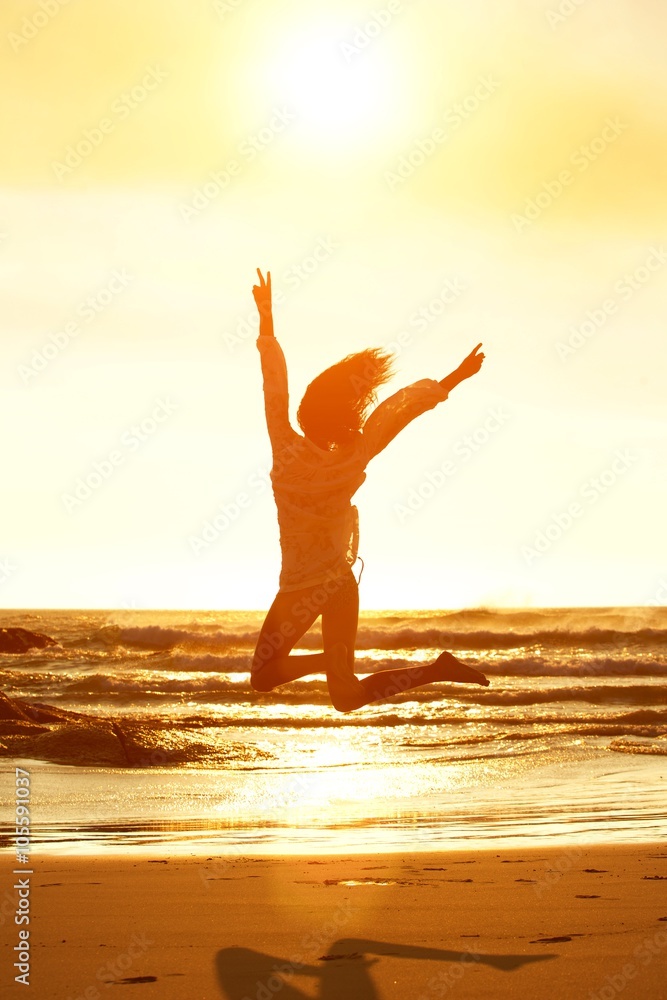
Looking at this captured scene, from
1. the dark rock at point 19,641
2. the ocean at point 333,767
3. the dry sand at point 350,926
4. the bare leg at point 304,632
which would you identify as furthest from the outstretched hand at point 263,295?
the dark rock at point 19,641

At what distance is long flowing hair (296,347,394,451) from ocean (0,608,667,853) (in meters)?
2.80

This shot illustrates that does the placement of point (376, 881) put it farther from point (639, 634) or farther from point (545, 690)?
point (639, 634)

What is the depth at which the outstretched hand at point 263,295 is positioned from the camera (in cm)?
580

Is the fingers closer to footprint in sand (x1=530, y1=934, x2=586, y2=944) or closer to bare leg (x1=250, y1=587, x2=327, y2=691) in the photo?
bare leg (x1=250, y1=587, x2=327, y2=691)

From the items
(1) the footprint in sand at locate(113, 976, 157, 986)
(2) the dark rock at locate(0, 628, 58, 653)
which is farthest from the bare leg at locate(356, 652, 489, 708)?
(2) the dark rock at locate(0, 628, 58, 653)

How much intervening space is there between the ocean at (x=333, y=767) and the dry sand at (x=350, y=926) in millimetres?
793

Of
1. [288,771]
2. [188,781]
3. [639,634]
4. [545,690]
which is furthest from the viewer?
[639,634]

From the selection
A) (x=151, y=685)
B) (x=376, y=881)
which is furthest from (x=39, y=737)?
(x=151, y=685)

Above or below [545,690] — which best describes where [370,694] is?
above

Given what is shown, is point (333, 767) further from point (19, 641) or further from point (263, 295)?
point (19, 641)

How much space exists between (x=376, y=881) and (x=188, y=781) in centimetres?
511

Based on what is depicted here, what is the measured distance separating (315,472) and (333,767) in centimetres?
713

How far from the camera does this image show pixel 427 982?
4.00 meters

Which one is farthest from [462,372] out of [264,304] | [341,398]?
[264,304]
